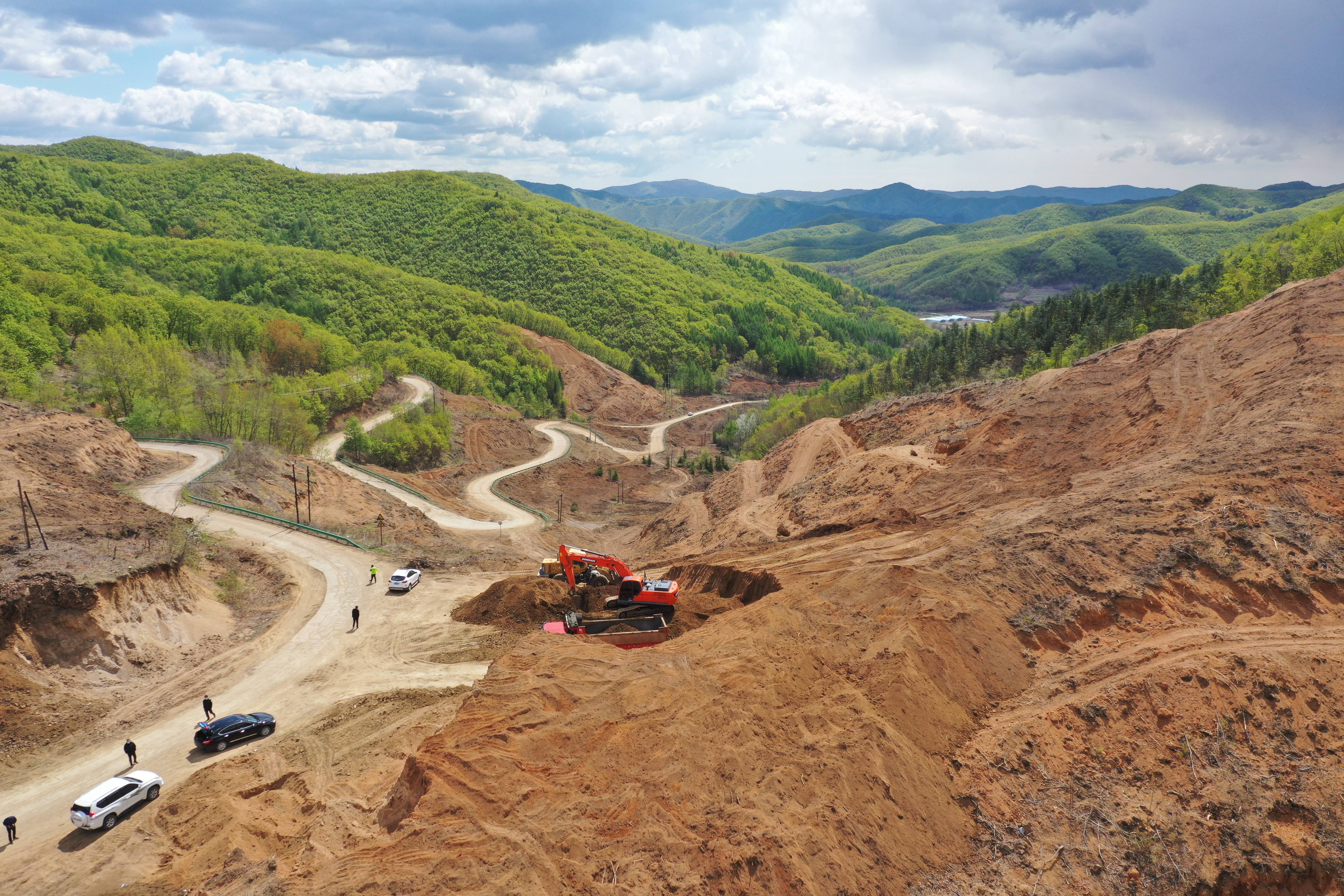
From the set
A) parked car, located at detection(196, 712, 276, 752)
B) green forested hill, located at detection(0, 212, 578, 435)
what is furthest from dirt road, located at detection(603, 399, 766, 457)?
parked car, located at detection(196, 712, 276, 752)

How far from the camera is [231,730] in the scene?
21.5 m

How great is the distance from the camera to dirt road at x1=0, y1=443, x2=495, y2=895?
A: 17000 millimetres

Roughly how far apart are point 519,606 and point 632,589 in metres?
5.22

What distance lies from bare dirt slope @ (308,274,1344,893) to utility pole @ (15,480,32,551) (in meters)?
20.2

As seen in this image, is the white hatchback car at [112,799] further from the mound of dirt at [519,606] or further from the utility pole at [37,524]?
the utility pole at [37,524]

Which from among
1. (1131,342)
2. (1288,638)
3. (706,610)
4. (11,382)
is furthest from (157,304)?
(1288,638)

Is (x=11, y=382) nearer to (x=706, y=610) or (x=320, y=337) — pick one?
(x=320, y=337)

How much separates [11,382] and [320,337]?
133 feet

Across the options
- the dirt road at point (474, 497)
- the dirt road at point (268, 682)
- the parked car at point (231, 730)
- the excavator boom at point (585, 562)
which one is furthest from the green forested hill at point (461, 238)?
the parked car at point (231, 730)

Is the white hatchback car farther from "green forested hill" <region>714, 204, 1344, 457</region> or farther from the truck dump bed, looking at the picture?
"green forested hill" <region>714, 204, 1344, 457</region>

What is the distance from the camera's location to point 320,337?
89.6 meters

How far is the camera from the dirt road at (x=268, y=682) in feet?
55.8

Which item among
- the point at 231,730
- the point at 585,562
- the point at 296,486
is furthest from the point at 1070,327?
the point at 231,730

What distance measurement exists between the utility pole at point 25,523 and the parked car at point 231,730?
11.2 metres
